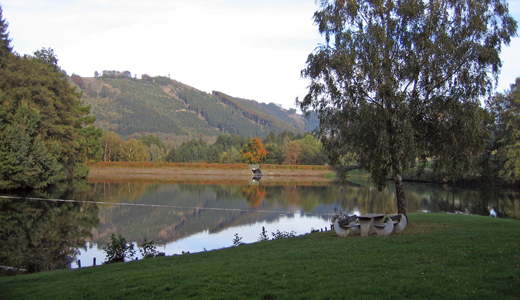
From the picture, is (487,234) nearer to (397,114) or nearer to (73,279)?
(397,114)

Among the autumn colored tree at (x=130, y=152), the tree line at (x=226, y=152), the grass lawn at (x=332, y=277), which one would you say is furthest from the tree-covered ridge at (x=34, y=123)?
the autumn colored tree at (x=130, y=152)

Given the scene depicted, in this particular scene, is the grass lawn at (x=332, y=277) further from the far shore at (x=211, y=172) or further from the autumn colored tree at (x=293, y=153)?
the autumn colored tree at (x=293, y=153)

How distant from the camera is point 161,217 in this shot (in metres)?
29.1

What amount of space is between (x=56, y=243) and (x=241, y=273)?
14.8 meters

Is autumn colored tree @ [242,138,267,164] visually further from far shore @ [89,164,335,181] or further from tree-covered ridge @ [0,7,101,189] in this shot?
tree-covered ridge @ [0,7,101,189]

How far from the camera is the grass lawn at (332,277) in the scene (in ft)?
21.5

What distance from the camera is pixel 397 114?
15.1m

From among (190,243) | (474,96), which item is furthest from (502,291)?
(190,243)

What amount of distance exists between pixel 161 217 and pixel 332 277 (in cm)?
2333

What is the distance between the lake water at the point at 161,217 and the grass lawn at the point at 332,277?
556 cm

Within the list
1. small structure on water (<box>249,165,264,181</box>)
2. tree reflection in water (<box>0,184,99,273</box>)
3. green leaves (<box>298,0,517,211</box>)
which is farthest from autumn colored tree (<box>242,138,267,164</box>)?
green leaves (<box>298,0,517,211</box>)

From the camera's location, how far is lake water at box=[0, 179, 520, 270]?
18984mm

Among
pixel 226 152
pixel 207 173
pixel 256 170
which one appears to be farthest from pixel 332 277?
pixel 226 152

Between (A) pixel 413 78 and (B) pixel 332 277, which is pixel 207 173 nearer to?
(A) pixel 413 78
